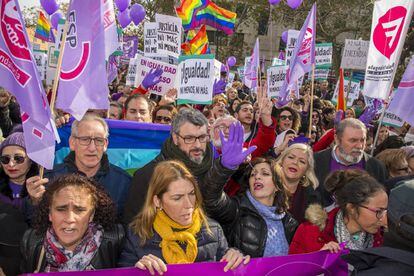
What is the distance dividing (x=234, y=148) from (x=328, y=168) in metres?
1.91

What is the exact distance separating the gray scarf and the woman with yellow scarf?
2.35 ft

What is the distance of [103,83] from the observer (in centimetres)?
338

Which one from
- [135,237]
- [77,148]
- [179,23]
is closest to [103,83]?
[77,148]

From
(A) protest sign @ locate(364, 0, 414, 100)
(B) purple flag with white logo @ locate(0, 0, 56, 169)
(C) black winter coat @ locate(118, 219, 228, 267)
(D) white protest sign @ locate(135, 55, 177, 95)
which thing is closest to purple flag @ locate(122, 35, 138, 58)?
(D) white protest sign @ locate(135, 55, 177, 95)

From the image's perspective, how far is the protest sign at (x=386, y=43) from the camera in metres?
4.84

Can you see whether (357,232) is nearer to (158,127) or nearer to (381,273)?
(381,273)

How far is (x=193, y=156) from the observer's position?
351 cm

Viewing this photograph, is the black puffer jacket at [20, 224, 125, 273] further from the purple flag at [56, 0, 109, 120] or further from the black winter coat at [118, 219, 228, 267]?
the purple flag at [56, 0, 109, 120]

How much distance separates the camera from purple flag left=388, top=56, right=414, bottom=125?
14.5 feet

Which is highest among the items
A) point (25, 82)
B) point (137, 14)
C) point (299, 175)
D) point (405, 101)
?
point (137, 14)

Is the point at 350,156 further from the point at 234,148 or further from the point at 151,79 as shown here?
the point at 151,79

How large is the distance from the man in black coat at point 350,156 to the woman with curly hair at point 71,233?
2.31 meters

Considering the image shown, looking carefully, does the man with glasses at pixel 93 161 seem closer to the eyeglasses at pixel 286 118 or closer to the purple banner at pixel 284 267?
the purple banner at pixel 284 267

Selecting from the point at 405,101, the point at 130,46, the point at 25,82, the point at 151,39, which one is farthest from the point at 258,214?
the point at 130,46
